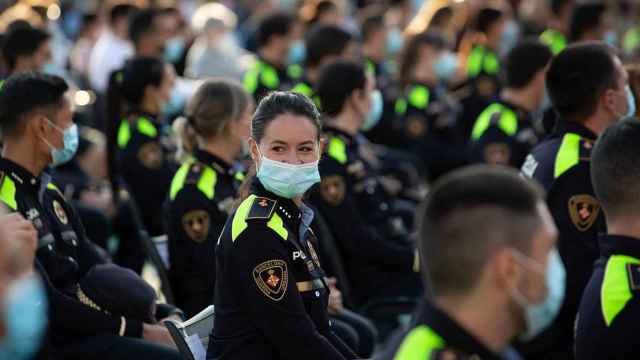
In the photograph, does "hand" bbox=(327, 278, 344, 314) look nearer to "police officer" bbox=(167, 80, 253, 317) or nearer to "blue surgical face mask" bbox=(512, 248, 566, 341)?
"police officer" bbox=(167, 80, 253, 317)

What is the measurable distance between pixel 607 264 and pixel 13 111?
2517mm

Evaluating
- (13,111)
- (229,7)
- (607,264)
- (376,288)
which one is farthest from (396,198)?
(229,7)

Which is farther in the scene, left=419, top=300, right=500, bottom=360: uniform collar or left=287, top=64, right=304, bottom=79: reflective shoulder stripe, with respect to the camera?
left=287, top=64, right=304, bottom=79: reflective shoulder stripe

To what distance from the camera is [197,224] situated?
5121 millimetres

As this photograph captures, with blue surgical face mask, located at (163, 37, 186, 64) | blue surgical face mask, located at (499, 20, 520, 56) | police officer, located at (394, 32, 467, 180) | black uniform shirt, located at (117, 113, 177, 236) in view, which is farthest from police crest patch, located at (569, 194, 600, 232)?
blue surgical face mask, located at (499, 20, 520, 56)

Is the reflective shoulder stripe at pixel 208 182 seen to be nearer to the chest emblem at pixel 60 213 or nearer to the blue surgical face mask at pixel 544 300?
the chest emblem at pixel 60 213

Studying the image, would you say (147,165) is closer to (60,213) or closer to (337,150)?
(337,150)

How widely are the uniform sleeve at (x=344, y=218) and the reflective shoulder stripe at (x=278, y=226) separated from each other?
193 cm

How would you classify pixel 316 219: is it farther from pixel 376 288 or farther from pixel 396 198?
pixel 396 198

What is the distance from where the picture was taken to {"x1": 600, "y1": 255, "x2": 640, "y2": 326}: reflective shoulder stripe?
132 inches

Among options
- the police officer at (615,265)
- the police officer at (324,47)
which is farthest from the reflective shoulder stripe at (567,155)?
the police officer at (324,47)

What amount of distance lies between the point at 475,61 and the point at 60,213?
21.0ft

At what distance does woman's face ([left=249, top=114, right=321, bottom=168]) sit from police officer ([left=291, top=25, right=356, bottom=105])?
4464 mm

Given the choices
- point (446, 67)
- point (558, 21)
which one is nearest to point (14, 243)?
point (446, 67)
